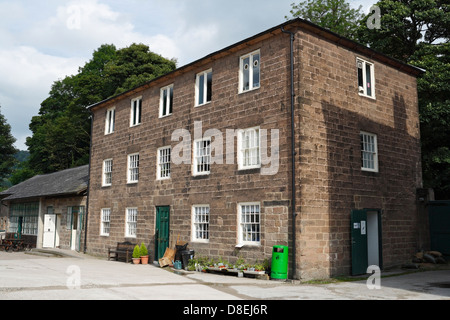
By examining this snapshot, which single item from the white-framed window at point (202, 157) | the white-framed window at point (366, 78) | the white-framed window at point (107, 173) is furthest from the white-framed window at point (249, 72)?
Answer: the white-framed window at point (107, 173)

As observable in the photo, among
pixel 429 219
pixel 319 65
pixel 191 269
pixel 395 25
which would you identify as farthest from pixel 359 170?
pixel 395 25

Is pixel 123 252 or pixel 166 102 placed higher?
pixel 166 102

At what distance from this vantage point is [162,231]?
720 inches

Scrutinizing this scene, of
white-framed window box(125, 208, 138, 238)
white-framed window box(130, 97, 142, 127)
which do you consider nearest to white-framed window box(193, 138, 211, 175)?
white-framed window box(125, 208, 138, 238)

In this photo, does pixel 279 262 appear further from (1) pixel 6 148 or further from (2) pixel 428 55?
(1) pixel 6 148

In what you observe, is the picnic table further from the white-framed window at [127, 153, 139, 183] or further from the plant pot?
the plant pot

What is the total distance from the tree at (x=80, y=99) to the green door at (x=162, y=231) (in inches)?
770

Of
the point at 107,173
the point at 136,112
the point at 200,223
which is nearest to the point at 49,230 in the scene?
the point at 107,173

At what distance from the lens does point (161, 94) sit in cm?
1975

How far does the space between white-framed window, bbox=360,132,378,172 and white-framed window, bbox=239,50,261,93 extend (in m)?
4.42

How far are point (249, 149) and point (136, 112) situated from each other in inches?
332

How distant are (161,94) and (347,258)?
36.3 feet

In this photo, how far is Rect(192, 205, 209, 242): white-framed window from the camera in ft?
53.5

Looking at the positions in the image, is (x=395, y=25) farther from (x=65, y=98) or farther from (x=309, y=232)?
(x=65, y=98)
